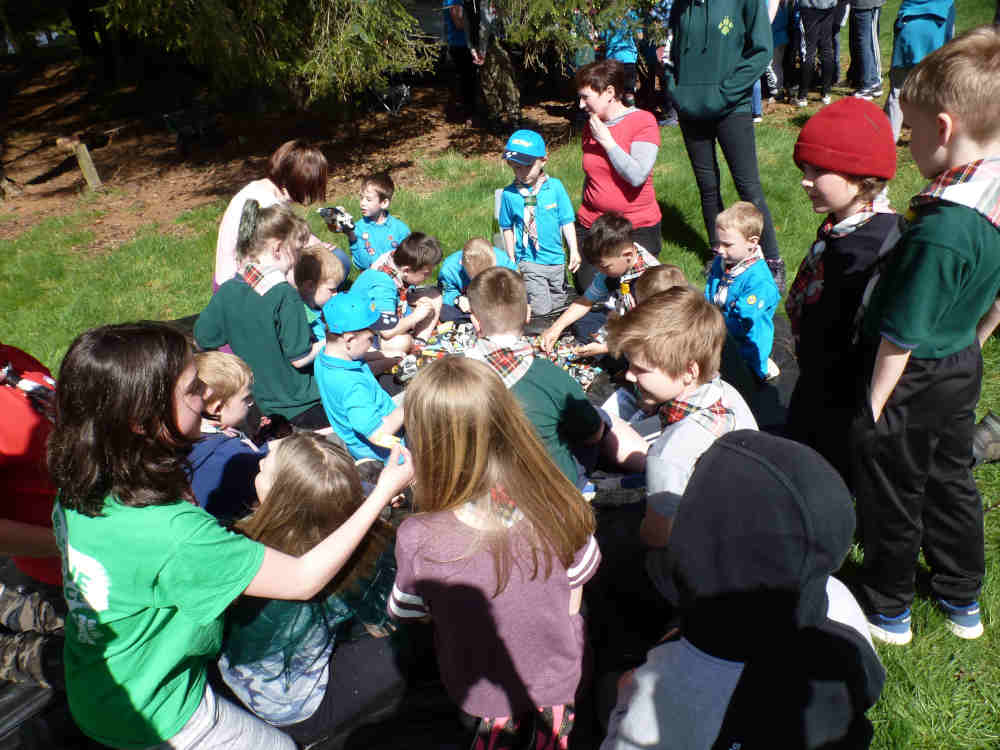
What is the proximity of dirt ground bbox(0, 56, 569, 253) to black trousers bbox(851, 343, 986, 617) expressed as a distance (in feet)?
23.3

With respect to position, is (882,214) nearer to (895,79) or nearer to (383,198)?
(383,198)

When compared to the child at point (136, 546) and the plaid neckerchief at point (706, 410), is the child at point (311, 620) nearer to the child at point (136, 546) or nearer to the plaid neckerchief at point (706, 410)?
the child at point (136, 546)

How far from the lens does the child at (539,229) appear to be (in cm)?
499

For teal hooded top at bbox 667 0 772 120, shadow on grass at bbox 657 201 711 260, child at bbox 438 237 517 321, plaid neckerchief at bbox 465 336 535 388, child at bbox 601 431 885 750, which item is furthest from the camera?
shadow on grass at bbox 657 201 711 260

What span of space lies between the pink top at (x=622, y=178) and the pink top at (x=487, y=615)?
11.0ft

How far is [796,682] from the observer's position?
A: 1.27 metres

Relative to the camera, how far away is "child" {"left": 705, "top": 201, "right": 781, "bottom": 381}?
146 inches

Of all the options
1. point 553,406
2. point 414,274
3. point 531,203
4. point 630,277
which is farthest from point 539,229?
point 553,406

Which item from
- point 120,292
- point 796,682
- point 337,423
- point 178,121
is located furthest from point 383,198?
point 178,121

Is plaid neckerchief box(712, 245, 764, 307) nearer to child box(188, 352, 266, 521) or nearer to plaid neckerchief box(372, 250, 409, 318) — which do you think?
plaid neckerchief box(372, 250, 409, 318)

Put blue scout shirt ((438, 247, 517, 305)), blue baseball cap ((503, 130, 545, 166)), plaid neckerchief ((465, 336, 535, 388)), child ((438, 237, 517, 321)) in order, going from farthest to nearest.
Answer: blue scout shirt ((438, 247, 517, 305)), child ((438, 237, 517, 321)), blue baseball cap ((503, 130, 545, 166)), plaid neckerchief ((465, 336, 535, 388))

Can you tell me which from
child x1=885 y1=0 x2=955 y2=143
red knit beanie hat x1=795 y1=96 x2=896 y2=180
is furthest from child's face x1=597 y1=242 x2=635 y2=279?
child x1=885 y1=0 x2=955 y2=143

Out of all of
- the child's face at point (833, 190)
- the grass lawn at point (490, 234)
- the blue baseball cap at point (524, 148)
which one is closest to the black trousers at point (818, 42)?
the grass lawn at point (490, 234)

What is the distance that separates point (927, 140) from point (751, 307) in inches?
73.0
